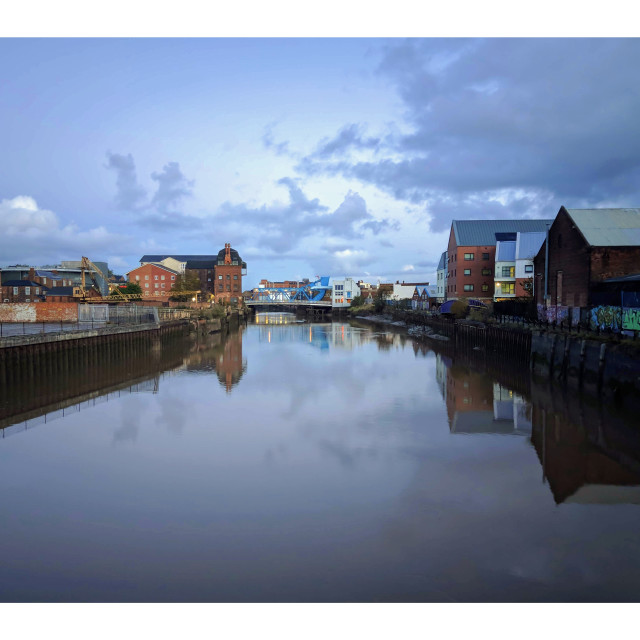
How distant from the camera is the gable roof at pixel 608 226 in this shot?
91.7 ft

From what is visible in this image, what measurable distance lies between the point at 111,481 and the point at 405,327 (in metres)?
60.7

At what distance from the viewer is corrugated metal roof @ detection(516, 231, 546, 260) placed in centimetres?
5356

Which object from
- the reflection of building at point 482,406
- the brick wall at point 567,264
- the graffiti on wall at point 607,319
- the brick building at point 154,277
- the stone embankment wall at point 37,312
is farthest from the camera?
the brick building at point 154,277

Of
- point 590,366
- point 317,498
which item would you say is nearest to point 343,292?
point 590,366

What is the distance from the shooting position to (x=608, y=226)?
2936cm

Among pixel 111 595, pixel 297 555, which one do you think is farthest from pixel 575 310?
pixel 111 595

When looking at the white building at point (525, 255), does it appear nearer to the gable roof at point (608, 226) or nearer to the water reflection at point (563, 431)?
the gable roof at point (608, 226)

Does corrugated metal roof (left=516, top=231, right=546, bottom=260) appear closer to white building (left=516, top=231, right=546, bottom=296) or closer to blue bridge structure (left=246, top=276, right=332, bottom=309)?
white building (left=516, top=231, right=546, bottom=296)

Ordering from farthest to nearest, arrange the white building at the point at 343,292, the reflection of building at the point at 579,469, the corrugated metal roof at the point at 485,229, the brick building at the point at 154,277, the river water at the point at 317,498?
the white building at the point at 343,292 < the brick building at the point at 154,277 < the corrugated metal roof at the point at 485,229 < the reflection of building at the point at 579,469 < the river water at the point at 317,498

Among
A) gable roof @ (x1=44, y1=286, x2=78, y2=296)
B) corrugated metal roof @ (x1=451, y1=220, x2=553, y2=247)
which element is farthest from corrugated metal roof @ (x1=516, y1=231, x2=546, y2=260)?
gable roof @ (x1=44, y1=286, x2=78, y2=296)

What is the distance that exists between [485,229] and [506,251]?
7719 millimetres

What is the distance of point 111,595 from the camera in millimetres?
7598

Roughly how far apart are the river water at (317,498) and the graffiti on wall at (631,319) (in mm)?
3804

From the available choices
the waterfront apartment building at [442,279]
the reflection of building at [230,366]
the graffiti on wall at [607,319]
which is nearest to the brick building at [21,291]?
the reflection of building at [230,366]
